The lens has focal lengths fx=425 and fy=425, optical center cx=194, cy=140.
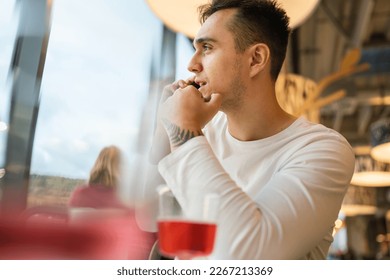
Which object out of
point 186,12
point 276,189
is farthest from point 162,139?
point 186,12

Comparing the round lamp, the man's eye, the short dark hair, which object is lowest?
the man's eye

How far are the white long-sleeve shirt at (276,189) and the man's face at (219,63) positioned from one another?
0.17 meters

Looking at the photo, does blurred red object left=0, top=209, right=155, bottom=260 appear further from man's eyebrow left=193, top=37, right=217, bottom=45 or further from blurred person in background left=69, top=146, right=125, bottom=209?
man's eyebrow left=193, top=37, right=217, bottom=45

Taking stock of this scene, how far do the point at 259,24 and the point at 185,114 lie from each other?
404 mm

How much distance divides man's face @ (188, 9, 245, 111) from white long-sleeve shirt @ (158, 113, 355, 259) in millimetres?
167

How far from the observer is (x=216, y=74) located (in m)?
1.02

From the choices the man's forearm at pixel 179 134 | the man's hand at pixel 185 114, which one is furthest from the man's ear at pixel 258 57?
the man's forearm at pixel 179 134

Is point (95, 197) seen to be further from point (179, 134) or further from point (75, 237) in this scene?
point (179, 134)

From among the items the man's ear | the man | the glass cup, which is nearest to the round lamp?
the man

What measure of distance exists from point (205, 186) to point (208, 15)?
563 mm

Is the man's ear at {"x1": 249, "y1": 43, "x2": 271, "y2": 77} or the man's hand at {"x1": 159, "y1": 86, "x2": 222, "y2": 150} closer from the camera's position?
the man's hand at {"x1": 159, "y1": 86, "x2": 222, "y2": 150}

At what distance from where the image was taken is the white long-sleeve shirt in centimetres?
76
